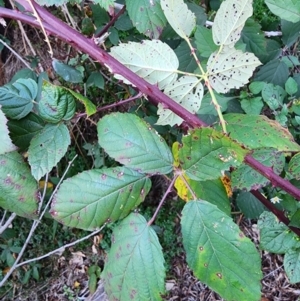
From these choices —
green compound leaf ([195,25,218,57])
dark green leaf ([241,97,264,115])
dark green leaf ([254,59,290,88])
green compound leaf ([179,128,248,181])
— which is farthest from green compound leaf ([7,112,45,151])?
dark green leaf ([254,59,290,88])

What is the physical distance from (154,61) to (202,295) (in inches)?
56.6

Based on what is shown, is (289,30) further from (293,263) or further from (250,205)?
(293,263)

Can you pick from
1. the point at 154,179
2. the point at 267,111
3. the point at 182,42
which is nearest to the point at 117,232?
the point at 182,42

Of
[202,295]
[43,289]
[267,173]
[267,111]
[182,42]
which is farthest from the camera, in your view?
[43,289]

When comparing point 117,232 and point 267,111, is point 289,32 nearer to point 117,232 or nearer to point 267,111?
point 267,111

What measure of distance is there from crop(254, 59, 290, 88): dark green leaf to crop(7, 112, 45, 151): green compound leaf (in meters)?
0.86

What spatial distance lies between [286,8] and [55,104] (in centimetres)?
55

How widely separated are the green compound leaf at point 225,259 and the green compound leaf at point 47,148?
252 millimetres

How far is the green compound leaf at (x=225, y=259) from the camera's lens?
1.92ft

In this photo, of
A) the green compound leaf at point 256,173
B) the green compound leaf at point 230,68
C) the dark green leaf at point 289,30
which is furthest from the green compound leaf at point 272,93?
the green compound leaf at point 230,68

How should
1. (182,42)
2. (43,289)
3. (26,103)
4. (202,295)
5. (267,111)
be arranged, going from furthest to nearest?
(43,289) → (202,295) → (267,111) → (182,42) → (26,103)

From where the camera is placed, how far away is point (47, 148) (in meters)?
0.67

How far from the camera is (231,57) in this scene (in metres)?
0.67

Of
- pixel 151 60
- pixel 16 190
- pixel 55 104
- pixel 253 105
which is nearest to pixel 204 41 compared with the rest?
pixel 253 105
